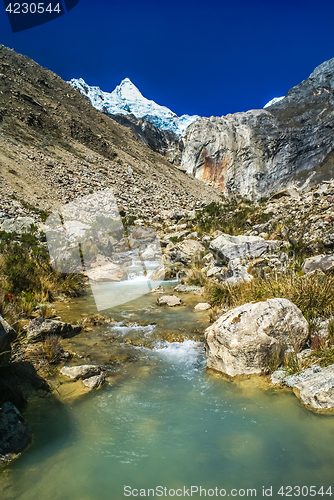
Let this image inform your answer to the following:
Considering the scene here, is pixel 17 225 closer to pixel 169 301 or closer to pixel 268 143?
pixel 169 301

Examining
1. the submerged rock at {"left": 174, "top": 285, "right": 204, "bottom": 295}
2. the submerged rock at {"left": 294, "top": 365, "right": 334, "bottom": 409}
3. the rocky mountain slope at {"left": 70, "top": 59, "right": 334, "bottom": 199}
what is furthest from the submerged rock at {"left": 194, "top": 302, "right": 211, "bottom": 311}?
the rocky mountain slope at {"left": 70, "top": 59, "right": 334, "bottom": 199}

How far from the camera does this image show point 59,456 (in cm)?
243

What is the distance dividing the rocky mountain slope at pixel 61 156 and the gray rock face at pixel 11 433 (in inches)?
545

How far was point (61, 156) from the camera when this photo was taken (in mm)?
26344

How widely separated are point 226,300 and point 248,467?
4.17 meters

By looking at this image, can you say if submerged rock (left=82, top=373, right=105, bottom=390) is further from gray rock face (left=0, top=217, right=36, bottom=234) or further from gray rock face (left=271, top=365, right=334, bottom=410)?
gray rock face (left=0, top=217, right=36, bottom=234)

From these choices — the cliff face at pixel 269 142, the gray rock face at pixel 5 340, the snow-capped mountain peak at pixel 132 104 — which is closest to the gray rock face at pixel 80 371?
the gray rock face at pixel 5 340

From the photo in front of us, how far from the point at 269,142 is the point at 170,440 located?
53.5m

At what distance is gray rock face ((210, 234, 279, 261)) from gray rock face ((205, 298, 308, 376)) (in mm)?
3860

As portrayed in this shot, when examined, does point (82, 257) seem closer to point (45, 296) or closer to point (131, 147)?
point (45, 296)

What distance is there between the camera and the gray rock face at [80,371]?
3617 mm

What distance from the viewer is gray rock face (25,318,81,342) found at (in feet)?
14.8

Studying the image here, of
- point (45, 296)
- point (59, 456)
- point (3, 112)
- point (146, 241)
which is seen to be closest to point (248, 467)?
point (59, 456)

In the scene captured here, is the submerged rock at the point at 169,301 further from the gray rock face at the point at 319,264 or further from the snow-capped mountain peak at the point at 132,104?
the snow-capped mountain peak at the point at 132,104
